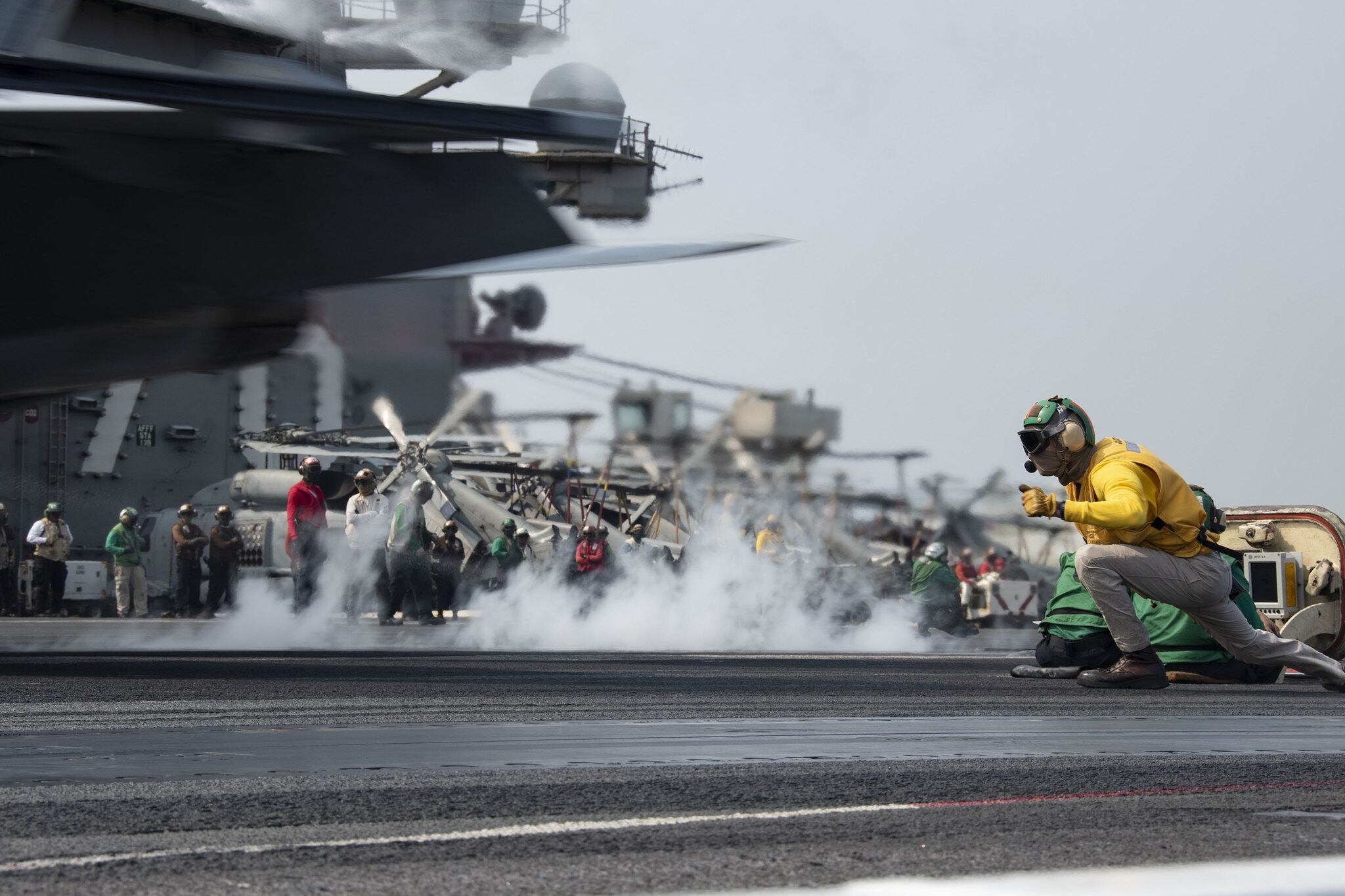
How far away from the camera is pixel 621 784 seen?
402 cm

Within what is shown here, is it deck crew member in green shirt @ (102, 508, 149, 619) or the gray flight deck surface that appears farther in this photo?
deck crew member in green shirt @ (102, 508, 149, 619)

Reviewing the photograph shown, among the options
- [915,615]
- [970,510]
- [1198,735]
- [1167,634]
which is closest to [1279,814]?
[1198,735]

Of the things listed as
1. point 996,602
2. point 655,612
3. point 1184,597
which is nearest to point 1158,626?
point 1184,597

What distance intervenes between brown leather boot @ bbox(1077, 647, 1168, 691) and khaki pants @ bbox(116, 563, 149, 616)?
14393mm

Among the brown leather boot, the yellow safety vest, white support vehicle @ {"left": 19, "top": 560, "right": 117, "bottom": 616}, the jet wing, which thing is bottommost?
white support vehicle @ {"left": 19, "top": 560, "right": 117, "bottom": 616}

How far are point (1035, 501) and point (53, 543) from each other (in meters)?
14.1

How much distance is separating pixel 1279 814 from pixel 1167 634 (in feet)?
18.5

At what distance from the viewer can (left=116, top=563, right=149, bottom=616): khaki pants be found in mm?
19547

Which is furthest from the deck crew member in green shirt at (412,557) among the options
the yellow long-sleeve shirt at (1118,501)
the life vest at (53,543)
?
the yellow long-sleeve shirt at (1118,501)

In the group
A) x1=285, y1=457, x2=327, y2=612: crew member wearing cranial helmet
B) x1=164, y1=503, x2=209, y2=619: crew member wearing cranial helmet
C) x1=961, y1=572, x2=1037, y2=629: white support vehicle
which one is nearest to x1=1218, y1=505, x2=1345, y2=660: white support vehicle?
x1=285, y1=457, x2=327, y2=612: crew member wearing cranial helmet

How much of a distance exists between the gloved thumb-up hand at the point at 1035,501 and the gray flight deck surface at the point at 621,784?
92cm

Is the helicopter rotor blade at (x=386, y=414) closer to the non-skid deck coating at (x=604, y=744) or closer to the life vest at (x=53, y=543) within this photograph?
the non-skid deck coating at (x=604, y=744)

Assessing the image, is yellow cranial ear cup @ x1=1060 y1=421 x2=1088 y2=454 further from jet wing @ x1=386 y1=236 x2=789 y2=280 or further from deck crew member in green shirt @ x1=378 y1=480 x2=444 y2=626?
deck crew member in green shirt @ x1=378 y1=480 x2=444 y2=626

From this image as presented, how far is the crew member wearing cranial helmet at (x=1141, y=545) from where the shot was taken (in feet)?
25.6
